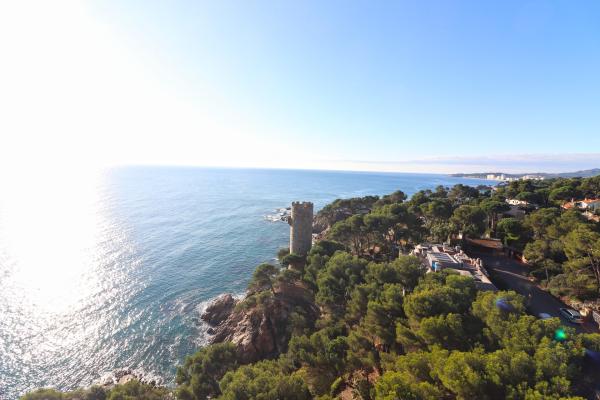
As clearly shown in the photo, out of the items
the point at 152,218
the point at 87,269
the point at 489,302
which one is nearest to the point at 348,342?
the point at 489,302

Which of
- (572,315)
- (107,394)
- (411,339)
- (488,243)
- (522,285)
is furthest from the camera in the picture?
(488,243)

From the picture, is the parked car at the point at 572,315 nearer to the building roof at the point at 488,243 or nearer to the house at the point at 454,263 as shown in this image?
the house at the point at 454,263

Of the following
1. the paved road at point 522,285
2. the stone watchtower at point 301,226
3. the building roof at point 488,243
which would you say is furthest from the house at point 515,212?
the stone watchtower at point 301,226

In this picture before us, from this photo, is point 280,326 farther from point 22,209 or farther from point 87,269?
point 22,209

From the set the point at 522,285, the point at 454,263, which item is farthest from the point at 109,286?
the point at 522,285

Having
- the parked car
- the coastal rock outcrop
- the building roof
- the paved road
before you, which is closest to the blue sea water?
the coastal rock outcrop

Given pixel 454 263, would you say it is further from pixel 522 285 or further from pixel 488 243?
pixel 488 243
